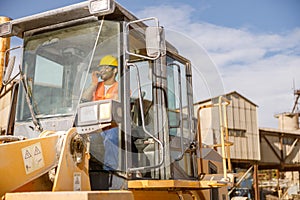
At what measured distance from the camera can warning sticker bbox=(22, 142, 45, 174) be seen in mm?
2992

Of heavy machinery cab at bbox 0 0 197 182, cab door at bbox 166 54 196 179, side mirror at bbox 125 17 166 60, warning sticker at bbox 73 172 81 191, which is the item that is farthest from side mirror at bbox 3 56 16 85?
cab door at bbox 166 54 196 179

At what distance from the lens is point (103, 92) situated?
3793mm

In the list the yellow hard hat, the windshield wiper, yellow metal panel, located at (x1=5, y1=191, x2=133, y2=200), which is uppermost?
the yellow hard hat

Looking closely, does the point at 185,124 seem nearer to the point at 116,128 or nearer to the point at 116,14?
the point at 116,128

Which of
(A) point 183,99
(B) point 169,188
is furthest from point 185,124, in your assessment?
(B) point 169,188

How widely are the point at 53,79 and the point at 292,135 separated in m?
22.0

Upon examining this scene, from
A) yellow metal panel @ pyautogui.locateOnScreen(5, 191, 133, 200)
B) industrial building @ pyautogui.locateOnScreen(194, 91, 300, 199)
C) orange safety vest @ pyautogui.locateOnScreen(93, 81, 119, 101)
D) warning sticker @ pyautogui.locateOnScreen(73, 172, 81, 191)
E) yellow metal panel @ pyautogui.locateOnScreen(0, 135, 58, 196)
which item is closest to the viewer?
yellow metal panel @ pyautogui.locateOnScreen(5, 191, 133, 200)

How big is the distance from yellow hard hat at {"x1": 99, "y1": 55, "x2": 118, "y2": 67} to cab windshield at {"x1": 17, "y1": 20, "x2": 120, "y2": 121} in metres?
0.04

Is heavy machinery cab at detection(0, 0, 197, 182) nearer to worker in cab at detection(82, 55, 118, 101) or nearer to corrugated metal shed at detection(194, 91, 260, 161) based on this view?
worker in cab at detection(82, 55, 118, 101)

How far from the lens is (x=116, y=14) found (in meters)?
3.91

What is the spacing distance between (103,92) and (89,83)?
6.6 inches

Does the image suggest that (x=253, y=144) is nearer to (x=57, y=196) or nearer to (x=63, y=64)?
(x=63, y=64)

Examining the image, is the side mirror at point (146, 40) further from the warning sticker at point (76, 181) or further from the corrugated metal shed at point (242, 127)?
the corrugated metal shed at point (242, 127)

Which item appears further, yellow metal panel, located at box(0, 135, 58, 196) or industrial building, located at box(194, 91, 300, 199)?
industrial building, located at box(194, 91, 300, 199)
